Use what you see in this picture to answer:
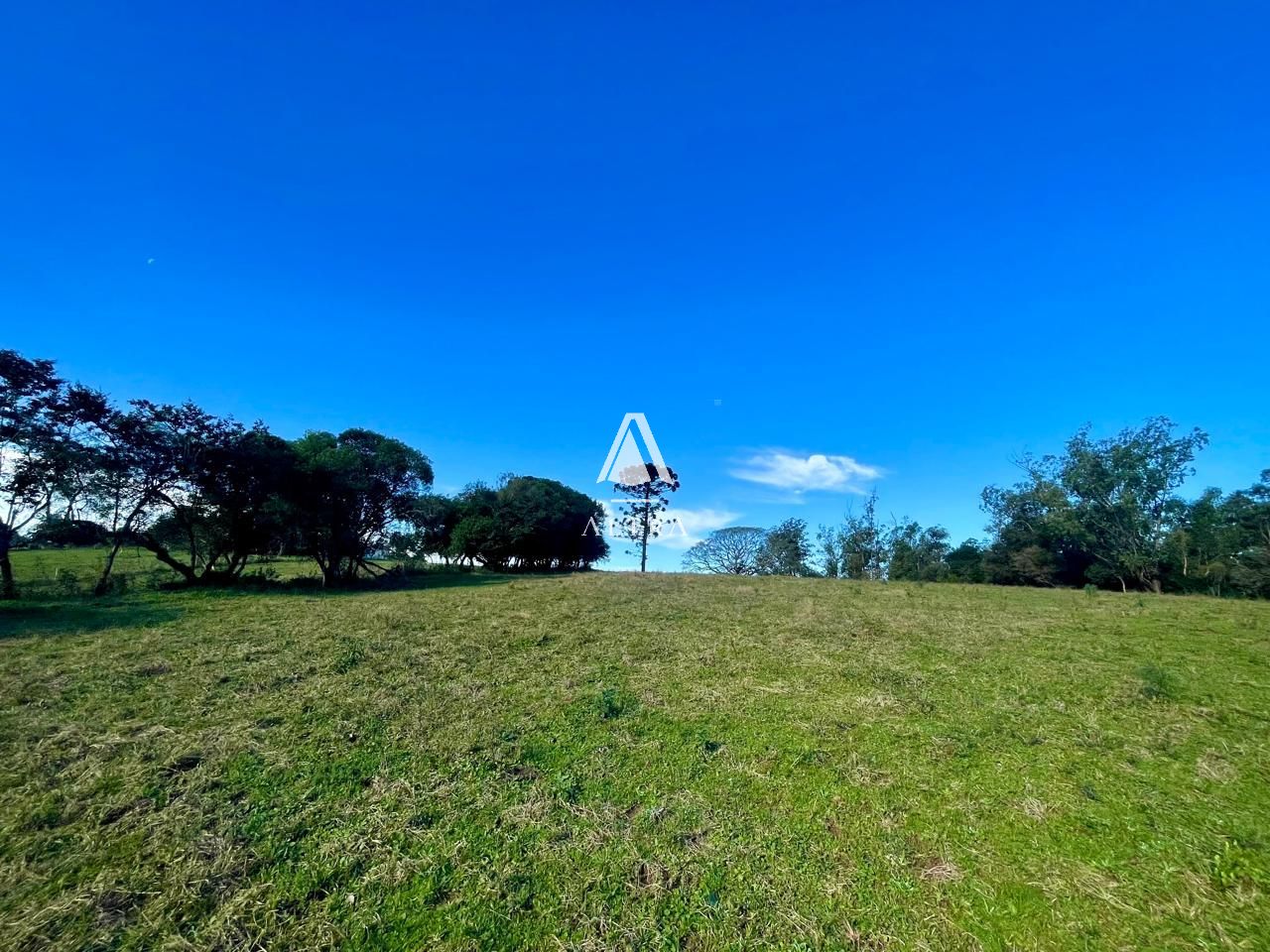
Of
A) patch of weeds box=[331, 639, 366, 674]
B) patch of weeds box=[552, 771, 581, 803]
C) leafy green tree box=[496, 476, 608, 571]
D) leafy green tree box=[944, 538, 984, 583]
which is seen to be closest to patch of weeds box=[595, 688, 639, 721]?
patch of weeds box=[552, 771, 581, 803]

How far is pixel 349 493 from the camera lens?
18844 millimetres

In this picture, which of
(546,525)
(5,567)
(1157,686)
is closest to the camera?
(1157,686)

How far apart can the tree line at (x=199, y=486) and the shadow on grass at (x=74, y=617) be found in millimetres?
2604

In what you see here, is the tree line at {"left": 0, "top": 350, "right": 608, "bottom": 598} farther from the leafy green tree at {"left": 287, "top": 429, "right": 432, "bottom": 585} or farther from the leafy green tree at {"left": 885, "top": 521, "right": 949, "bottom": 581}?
the leafy green tree at {"left": 885, "top": 521, "right": 949, "bottom": 581}

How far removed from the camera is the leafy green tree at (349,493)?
17969mm

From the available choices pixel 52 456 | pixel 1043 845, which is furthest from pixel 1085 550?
pixel 52 456

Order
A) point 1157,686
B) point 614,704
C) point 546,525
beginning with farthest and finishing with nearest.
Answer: point 546,525 → point 1157,686 → point 614,704

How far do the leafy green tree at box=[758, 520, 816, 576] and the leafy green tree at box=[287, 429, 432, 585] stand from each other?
2802 centimetres

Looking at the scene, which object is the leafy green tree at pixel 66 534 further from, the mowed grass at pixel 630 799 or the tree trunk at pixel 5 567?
the mowed grass at pixel 630 799

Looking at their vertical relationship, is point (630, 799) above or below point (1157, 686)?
below

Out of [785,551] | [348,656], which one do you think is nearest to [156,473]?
[348,656]

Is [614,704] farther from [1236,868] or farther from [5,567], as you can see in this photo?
[5,567]

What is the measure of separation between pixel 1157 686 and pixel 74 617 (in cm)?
1856

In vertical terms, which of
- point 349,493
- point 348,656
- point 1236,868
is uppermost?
point 349,493
